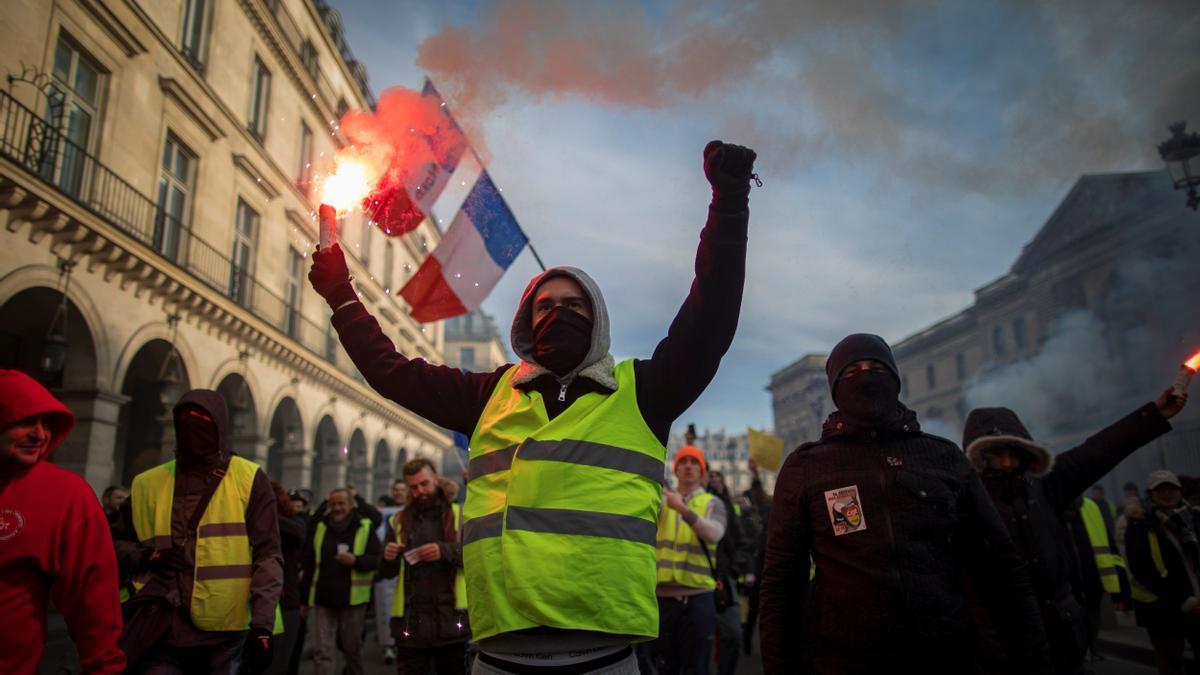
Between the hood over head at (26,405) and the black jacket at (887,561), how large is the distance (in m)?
2.76

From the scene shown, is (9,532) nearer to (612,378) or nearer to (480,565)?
(480,565)

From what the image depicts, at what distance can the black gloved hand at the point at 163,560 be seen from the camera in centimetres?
365

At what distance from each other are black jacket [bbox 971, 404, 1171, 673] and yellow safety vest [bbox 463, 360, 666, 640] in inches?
95.4

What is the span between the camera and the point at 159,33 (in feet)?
45.3

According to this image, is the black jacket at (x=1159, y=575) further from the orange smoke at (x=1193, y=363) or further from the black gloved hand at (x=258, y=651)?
the black gloved hand at (x=258, y=651)

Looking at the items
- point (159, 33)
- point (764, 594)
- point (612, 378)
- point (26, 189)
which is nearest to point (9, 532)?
point (612, 378)

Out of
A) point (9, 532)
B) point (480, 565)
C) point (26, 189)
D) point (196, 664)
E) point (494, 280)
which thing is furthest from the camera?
point (494, 280)

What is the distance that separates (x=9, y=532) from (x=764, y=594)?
2.69 meters

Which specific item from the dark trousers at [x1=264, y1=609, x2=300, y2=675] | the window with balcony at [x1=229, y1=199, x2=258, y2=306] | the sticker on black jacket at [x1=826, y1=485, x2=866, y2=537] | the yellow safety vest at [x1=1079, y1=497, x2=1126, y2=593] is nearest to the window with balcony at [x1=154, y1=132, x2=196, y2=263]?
the window with balcony at [x1=229, y1=199, x2=258, y2=306]

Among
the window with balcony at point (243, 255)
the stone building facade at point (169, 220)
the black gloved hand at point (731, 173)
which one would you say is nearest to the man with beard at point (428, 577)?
the stone building facade at point (169, 220)

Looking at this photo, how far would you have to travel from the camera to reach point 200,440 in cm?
391

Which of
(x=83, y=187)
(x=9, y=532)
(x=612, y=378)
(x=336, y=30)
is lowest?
(x=9, y=532)

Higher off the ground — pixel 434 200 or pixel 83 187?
pixel 83 187

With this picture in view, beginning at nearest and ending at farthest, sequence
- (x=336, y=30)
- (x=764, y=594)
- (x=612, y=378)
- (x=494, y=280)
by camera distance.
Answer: (x=612, y=378) → (x=764, y=594) → (x=494, y=280) → (x=336, y=30)
